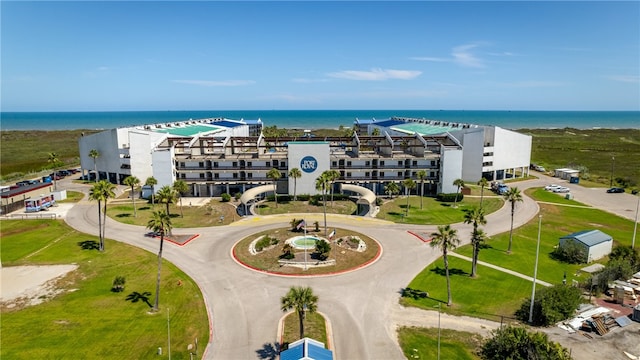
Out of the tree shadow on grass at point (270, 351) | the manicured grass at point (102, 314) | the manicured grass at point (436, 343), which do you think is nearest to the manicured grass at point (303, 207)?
the manicured grass at point (102, 314)

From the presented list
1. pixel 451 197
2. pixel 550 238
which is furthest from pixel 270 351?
pixel 451 197

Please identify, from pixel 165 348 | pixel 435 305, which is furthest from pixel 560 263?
pixel 165 348

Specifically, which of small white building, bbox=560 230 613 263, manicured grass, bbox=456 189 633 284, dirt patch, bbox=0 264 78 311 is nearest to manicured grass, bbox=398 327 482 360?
manicured grass, bbox=456 189 633 284

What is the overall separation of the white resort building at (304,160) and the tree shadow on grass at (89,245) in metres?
31.4

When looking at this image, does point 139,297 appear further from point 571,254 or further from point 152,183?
point 571,254

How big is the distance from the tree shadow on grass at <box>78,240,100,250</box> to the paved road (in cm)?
368

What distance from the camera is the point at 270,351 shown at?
37500mm

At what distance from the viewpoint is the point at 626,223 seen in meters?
77.9

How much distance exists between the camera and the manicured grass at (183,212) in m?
78.4

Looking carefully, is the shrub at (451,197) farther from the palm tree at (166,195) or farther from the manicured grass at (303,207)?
the palm tree at (166,195)

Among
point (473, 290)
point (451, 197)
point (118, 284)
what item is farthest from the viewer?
point (451, 197)

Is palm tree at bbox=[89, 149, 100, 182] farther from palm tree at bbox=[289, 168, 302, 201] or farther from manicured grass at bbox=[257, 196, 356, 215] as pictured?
palm tree at bbox=[289, 168, 302, 201]

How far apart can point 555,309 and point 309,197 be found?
202 feet

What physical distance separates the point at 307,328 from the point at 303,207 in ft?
161
